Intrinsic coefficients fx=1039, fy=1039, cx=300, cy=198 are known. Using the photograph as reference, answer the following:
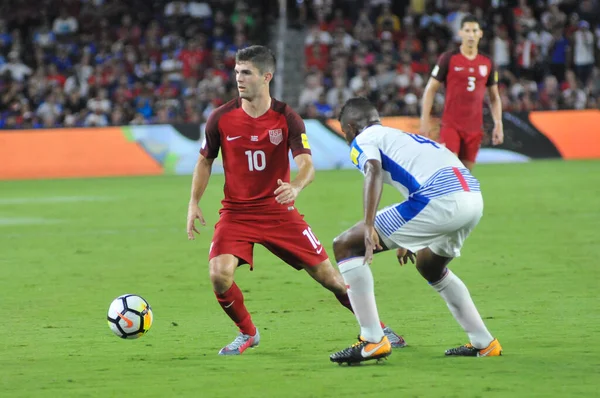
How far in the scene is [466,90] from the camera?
12.1 metres

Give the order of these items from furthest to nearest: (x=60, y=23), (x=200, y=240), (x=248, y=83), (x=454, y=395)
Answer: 1. (x=60, y=23)
2. (x=200, y=240)
3. (x=248, y=83)
4. (x=454, y=395)

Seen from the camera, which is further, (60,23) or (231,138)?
(60,23)

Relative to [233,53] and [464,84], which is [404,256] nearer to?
[464,84]

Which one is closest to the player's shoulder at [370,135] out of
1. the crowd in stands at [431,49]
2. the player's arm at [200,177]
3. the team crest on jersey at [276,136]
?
the team crest on jersey at [276,136]

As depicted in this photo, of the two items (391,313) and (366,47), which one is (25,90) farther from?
(391,313)

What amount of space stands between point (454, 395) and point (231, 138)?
2.32 metres

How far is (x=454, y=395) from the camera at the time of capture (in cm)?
534

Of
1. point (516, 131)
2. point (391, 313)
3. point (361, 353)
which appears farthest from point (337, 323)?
point (516, 131)

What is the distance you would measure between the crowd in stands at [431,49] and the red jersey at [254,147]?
56.9 ft

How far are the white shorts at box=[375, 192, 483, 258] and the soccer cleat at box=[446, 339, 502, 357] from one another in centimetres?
60

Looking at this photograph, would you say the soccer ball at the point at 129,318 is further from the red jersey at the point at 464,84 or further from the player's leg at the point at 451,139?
the red jersey at the point at 464,84

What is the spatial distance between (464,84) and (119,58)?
1659 cm

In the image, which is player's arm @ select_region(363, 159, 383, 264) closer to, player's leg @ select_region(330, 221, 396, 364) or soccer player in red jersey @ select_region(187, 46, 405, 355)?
player's leg @ select_region(330, 221, 396, 364)

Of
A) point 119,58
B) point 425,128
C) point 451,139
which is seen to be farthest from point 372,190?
point 119,58
